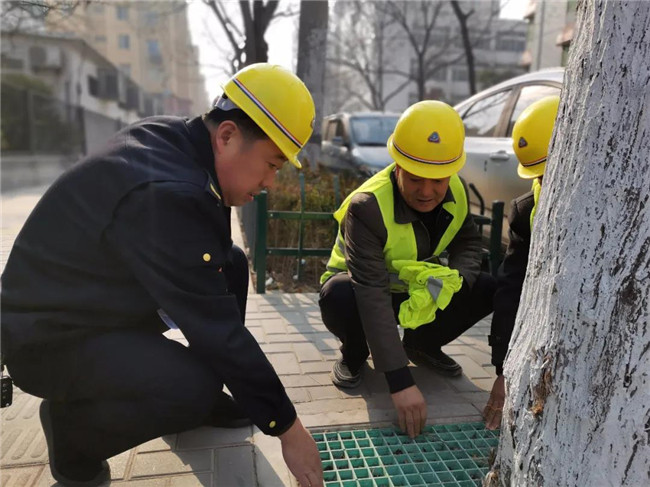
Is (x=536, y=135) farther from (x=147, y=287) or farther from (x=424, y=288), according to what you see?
(x=147, y=287)

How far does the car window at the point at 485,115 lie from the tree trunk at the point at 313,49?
2.63m

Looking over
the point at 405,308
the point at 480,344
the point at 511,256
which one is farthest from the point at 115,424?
the point at 480,344

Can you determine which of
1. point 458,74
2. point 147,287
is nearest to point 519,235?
point 147,287

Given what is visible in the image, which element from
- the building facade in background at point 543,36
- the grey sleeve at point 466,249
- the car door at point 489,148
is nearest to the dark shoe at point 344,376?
the grey sleeve at point 466,249

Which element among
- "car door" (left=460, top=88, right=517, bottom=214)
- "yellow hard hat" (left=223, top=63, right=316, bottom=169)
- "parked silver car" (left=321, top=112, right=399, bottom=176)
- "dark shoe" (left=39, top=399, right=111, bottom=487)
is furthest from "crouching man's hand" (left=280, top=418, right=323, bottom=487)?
"parked silver car" (left=321, top=112, right=399, bottom=176)

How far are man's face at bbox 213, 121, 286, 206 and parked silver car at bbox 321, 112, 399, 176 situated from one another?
5403 mm

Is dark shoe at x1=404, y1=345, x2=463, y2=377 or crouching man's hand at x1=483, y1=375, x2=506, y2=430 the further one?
dark shoe at x1=404, y1=345, x2=463, y2=377

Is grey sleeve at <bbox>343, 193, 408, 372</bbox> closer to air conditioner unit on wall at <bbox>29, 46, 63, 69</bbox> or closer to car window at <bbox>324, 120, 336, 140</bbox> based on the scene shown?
car window at <bbox>324, 120, 336, 140</bbox>

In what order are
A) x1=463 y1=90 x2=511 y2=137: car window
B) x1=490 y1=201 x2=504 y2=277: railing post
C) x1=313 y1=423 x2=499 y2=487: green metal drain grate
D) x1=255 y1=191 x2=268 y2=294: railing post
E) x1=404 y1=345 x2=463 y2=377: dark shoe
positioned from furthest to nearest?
x1=463 y1=90 x2=511 y2=137: car window < x1=255 y1=191 x2=268 y2=294: railing post < x1=490 y1=201 x2=504 y2=277: railing post < x1=404 y1=345 x2=463 y2=377: dark shoe < x1=313 y1=423 x2=499 y2=487: green metal drain grate

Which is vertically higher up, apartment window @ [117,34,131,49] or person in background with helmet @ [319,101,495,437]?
apartment window @ [117,34,131,49]

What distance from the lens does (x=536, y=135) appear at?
7.43ft

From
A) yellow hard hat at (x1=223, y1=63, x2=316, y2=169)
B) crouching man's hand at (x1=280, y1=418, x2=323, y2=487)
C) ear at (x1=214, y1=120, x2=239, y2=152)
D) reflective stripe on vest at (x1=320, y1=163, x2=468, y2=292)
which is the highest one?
yellow hard hat at (x1=223, y1=63, x2=316, y2=169)

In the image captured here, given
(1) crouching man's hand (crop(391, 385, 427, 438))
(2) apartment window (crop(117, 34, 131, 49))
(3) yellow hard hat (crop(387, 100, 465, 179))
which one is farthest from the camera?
(2) apartment window (crop(117, 34, 131, 49))

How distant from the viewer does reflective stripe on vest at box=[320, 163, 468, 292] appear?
2283 mm
